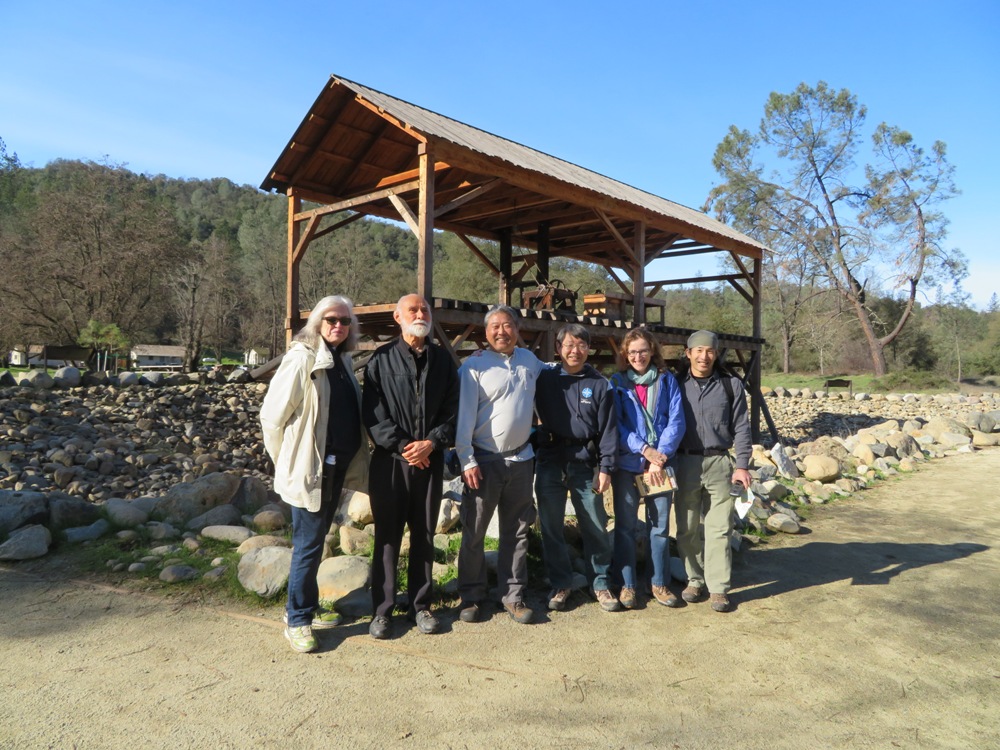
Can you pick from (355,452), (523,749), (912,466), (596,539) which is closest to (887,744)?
(523,749)

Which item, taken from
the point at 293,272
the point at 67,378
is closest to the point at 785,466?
the point at 293,272

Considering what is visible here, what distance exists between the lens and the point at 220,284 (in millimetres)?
30266

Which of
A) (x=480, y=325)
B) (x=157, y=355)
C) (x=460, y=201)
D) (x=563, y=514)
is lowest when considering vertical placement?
(x=563, y=514)

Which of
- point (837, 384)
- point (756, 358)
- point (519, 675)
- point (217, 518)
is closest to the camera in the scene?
point (519, 675)

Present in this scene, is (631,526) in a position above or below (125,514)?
above

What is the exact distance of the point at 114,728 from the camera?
255 cm

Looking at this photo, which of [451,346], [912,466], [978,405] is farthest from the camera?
[978,405]

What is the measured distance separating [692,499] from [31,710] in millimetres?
3544

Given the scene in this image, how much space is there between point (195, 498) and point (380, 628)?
9.88 ft

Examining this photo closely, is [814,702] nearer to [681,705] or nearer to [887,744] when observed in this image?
[887,744]

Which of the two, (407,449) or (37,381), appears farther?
(37,381)

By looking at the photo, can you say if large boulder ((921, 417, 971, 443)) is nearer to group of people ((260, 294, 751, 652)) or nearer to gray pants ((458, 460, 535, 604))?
group of people ((260, 294, 751, 652))

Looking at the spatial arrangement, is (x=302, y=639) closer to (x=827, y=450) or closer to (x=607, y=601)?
(x=607, y=601)

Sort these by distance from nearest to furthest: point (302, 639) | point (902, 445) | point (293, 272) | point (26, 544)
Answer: point (302, 639)
point (26, 544)
point (293, 272)
point (902, 445)
